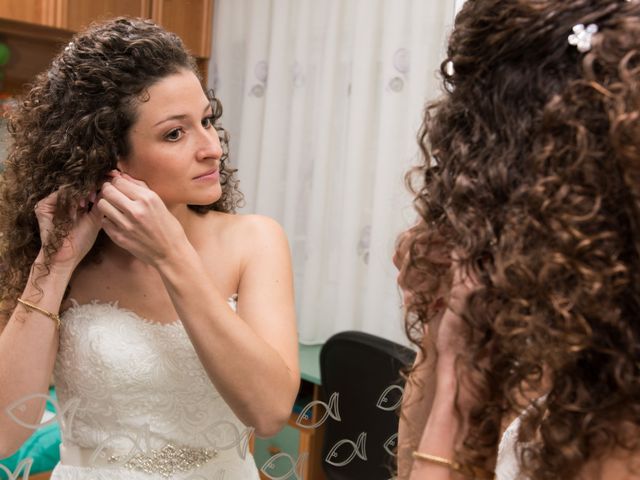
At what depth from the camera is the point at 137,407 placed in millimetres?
853

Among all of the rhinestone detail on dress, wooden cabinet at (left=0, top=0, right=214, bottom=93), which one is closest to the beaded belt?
the rhinestone detail on dress

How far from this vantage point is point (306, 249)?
1124mm

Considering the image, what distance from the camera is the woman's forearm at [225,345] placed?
75 centimetres

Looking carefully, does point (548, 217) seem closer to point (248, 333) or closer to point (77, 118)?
point (248, 333)

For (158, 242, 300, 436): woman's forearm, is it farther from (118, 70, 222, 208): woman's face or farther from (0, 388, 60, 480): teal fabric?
(0, 388, 60, 480): teal fabric

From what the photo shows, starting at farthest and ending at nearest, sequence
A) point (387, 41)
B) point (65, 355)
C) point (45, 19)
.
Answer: point (45, 19) → point (387, 41) → point (65, 355)

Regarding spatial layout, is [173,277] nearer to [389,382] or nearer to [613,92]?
[389,382]

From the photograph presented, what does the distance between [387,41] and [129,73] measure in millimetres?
428

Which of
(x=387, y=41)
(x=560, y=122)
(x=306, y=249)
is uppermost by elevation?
(x=387, y=41)

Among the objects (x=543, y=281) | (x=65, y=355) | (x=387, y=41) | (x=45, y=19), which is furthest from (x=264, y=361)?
(x=45, y=19)

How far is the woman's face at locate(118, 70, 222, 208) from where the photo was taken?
81cm

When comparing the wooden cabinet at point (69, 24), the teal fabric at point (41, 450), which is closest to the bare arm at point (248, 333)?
the teal fabric at point (41, 450)

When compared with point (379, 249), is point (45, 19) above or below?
above

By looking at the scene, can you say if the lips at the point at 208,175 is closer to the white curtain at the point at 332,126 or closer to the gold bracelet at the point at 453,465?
the white curtain at the point at 332,126
